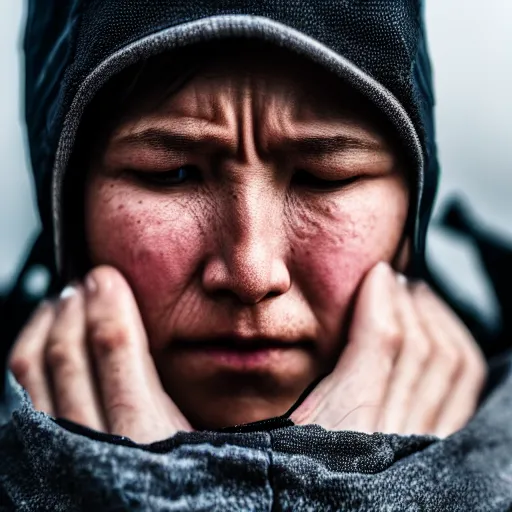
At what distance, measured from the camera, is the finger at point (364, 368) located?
1.02m

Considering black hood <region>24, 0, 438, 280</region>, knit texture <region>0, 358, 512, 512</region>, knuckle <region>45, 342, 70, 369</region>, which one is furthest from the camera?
knuckle <region>45, 342, 70, 369</region>

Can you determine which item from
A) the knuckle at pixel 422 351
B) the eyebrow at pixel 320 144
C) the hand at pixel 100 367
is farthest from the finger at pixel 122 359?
the knuckle at pixel 422 351

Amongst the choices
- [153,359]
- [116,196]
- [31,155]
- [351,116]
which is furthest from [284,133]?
[31,155]

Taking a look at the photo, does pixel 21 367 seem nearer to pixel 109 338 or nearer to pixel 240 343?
pixel 109 338

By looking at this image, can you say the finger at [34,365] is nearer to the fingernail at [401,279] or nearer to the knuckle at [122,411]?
the knuckle at [122,411]

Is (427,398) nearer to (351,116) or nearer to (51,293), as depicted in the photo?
(351,116)

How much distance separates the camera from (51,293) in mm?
1258

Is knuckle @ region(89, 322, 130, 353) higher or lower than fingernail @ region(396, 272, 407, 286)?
lower

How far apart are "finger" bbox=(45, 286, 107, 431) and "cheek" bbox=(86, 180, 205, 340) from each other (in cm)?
11

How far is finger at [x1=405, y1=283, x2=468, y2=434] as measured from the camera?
1.11 m

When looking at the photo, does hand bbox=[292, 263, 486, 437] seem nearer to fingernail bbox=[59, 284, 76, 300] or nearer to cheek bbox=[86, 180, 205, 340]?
cheek bbox=[86, 180, 205, 340]

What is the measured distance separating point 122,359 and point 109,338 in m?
0.04

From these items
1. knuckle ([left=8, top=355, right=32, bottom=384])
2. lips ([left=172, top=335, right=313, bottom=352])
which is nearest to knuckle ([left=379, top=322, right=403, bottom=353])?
lips ([left=172, top=335, right=313, bottom=352])

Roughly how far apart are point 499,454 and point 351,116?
0.60m
